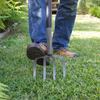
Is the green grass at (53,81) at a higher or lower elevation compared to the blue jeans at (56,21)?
lower

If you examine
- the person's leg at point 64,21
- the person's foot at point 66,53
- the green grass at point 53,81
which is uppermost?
the person's leg at point 64,21

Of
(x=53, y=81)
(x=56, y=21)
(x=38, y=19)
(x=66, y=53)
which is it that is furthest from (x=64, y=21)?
(x=53, y=81)

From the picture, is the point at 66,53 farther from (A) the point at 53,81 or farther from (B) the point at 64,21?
(A) the point at 53,81

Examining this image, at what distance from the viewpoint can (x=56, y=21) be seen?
6.82 feet

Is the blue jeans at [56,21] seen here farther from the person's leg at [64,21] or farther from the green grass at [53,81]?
the green grass at [53,81]

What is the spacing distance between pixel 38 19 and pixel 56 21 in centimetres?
62

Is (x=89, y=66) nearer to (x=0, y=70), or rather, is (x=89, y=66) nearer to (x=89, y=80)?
(x=89, y=80)

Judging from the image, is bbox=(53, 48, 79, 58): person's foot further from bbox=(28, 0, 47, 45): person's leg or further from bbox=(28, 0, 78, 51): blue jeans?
bbox=(28, 0, 47, 45): person's leg

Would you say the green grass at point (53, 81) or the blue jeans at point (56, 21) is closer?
the green grass at point (53, 81)

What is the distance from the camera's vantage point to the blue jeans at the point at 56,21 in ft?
4.94

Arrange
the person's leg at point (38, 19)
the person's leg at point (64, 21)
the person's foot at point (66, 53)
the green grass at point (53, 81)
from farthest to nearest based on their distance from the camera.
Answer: the person's foot at point (66, 53) < the person's leg at point (64, 21) < the person's leg at point (38, 19) < the green grass at point (53, 81)

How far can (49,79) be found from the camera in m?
1.37


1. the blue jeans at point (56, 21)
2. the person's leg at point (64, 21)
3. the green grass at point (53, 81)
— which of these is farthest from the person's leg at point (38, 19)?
the person's leg at point (64, 21)

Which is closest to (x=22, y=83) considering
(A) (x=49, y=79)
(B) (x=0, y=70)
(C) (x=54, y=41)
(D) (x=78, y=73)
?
(A) (x=49, y=79)
